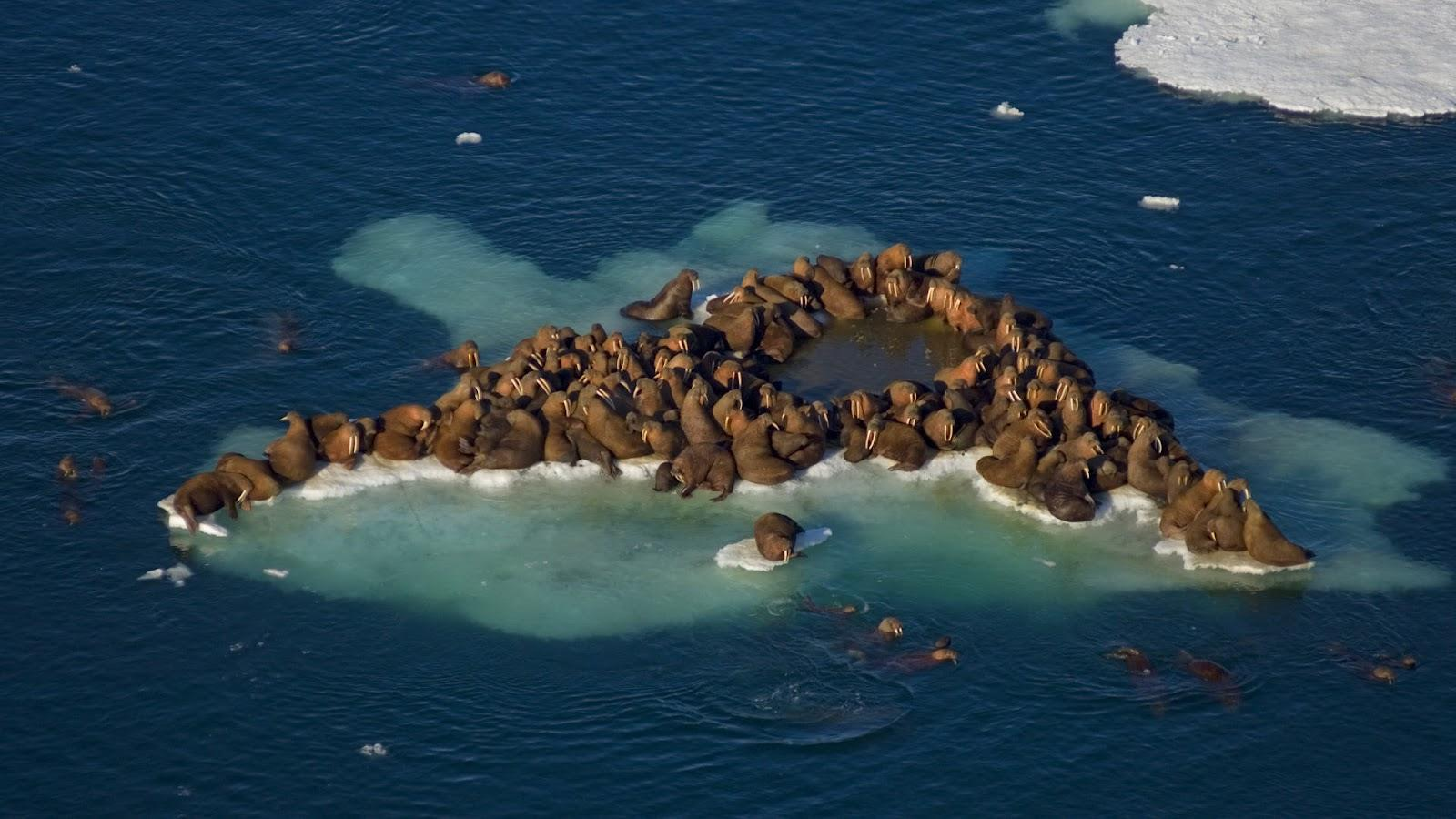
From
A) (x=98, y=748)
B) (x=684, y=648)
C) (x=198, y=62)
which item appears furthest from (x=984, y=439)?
(x=198, y=62)

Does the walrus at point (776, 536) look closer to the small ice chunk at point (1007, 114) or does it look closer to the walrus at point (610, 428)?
the walrus at point (610, 428)

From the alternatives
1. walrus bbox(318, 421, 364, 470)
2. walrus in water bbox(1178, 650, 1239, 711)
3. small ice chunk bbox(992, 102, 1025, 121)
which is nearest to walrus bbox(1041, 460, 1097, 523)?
walrus in water bbox(1178, 650, 1239, 711)

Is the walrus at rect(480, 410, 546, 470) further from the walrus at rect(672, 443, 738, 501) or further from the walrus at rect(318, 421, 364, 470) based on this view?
the walrus at rect(672, 443, 738, 501)

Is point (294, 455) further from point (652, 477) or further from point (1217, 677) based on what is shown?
point (1217, 677)

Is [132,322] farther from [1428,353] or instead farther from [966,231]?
[1428,353]

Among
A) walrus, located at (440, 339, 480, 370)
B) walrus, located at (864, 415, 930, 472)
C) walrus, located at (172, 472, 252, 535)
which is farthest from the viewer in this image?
walrus, located at (440, 339, 480, 370)

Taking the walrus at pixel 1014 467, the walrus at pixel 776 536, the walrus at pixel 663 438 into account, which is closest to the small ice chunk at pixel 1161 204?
the walrus at pixel 1014 467

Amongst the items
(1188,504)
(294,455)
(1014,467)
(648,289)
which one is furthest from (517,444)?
(1188,504)
